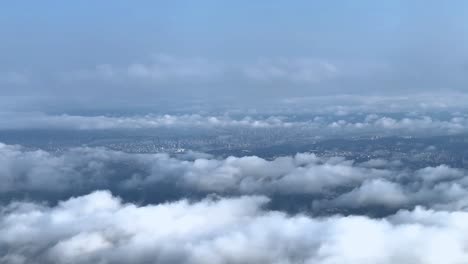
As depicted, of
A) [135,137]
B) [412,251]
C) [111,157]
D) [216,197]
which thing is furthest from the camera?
[135,137]

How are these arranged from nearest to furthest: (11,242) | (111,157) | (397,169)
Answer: (11,242) → (397,169) → (111,157)

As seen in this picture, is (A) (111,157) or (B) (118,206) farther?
(A) (111,157)

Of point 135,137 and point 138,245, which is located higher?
point 135,137

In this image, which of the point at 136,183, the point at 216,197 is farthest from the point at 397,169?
the point at 136,183

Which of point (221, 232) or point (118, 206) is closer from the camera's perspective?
point (221, 232)

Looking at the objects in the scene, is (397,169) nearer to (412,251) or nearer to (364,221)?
(364,221)

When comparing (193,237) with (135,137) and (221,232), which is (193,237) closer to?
(221,232)

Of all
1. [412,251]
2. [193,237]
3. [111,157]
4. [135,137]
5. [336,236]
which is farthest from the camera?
[135,137]

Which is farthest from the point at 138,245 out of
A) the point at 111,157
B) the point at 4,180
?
the point at 111,157

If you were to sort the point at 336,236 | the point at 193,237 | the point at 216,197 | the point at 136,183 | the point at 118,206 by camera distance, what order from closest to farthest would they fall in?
the point at 336,236 < the point at 193,237 < the point at 118,206 < the point at 216,197 < the point at 136,183
